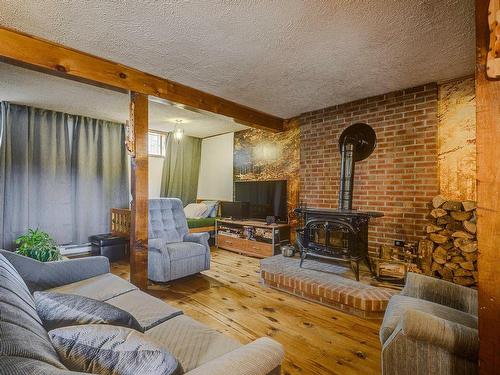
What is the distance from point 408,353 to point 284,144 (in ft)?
12.3

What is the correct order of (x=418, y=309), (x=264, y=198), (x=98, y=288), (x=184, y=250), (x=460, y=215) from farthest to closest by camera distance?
1. (x=264, y=198)
2. (x=184, y=250)
3. (x=460, y=215)
4. (x=98, y=288)
5. (x=418, y=309)

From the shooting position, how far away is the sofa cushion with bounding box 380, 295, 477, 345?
58.4 inches

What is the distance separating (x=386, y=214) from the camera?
3.45 meters

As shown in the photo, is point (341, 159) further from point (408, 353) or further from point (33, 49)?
point (33, 49)

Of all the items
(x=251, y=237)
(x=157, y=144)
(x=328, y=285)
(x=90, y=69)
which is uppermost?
(x=90, y=69)

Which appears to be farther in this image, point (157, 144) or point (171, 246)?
point (157, 144)

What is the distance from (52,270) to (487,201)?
2551 millimetres

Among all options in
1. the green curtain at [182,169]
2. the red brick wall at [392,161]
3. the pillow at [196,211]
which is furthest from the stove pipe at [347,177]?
the green curtain at [182,169]

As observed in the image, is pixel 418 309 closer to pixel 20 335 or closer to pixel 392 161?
pixel 20 335

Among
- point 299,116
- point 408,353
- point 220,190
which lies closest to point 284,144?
point 299,116

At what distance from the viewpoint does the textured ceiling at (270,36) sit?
6.06 feet

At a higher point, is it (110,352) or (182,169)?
(182,169)

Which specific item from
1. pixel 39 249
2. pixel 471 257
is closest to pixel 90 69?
pixel 39 249

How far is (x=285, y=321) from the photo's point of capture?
2346 mm
